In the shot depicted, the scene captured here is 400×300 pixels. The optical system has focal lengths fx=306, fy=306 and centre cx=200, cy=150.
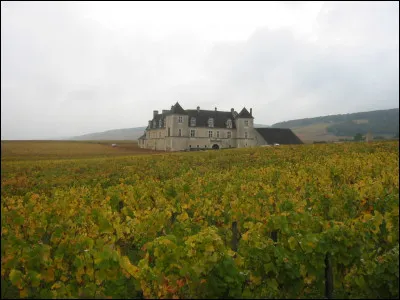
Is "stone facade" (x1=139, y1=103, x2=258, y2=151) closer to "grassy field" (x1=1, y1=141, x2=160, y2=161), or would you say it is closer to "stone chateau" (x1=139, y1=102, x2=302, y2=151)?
"stone chateau" (x1=139, y1=102, x2=302, y2=151)

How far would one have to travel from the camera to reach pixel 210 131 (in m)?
74.4

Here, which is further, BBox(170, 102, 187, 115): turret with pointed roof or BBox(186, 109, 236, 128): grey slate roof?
BBox(186, 109, 236, 128): grey slate roof

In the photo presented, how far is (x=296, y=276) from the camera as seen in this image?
5180 millimetres

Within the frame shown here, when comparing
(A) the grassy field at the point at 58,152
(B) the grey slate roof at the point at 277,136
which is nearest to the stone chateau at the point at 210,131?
(B) the grey slate roof at the point at 277,136

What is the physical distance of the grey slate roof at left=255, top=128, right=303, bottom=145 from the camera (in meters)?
71.8

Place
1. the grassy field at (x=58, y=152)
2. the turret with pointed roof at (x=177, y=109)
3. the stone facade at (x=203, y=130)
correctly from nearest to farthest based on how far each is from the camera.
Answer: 1. the grassy field at (x=58, y=152)
2. the turret with pointed roof at (x=177, y=109)
3. the stone facade at (x=203, y=130)

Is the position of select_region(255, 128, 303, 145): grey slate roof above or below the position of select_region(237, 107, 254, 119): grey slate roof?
below

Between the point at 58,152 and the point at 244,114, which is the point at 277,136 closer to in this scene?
the point at 244,114

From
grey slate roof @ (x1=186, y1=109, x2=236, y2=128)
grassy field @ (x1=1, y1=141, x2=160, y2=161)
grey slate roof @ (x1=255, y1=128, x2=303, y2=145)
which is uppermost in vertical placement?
grey slate roof @ (x1=186, y1=109, x2=236, y2=128)

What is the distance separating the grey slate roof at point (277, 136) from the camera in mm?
71812

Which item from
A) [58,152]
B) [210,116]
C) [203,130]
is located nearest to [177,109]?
[203,130]

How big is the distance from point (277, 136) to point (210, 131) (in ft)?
52.9

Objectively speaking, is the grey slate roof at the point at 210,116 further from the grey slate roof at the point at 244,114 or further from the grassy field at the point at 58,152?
the grassy field at the point at 58,152

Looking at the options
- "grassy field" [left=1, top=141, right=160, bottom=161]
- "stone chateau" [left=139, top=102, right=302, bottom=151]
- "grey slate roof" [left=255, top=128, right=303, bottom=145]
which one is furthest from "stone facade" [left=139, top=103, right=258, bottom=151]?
"grassy field" [left=1, top=141, right=160, bottom=161]
